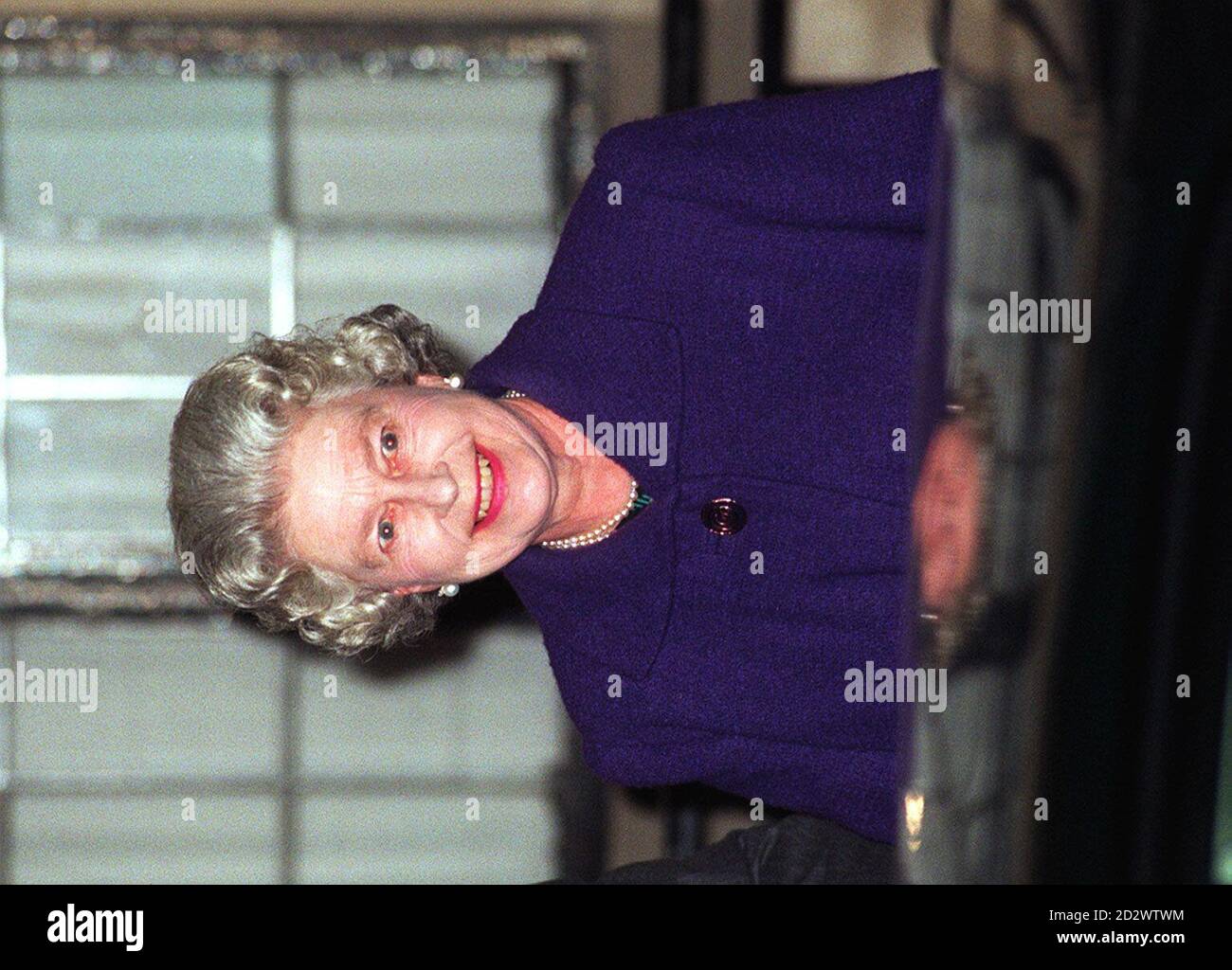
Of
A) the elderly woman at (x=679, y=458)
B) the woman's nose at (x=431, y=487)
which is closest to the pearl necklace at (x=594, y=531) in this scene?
the elderly woman at (x=679, y=458)

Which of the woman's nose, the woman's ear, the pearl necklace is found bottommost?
the woman's ear

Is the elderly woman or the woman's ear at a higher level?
the elderly woman

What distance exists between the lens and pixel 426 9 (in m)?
2.25

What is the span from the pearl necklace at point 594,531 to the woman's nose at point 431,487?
0.11 m

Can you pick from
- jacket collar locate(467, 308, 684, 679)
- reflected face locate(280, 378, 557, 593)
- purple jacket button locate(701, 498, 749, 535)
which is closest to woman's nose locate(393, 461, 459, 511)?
reflected face locate(280, 378, 557, 593)

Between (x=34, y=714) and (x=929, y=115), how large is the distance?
1.93 metres

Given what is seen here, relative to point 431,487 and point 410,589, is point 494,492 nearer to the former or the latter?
point 431,487

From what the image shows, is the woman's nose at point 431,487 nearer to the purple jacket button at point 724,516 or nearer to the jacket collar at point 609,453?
the jacket collar at point 609,453

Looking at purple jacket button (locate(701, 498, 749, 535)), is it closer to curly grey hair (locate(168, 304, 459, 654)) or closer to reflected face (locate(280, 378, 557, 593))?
reflected face (locate(280, 378, 557, 593))

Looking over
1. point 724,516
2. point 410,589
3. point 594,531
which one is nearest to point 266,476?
point 410,589

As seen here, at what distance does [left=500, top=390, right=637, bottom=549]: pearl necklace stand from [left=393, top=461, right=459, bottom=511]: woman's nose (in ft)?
0.37

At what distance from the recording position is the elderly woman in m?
1.07
